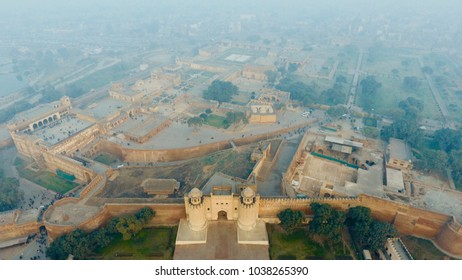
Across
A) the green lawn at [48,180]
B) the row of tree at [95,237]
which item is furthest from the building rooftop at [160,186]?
the green lawn at [48,180]

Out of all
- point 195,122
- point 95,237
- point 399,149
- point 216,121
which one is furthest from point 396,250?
point 216,121

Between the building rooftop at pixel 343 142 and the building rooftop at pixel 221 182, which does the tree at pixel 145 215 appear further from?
the building rooftop at pixel 343 142

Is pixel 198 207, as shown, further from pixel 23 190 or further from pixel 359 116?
pixel 359 116

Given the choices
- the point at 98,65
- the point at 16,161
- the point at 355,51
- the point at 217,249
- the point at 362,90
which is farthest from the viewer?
the point at 355,51

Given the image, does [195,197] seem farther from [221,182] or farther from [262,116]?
[262,116]

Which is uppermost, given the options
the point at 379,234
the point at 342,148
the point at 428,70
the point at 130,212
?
the point at 428,70

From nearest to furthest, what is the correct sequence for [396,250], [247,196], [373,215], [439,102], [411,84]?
1. [396,250]
2. [247,196]
3. [373,215]
4. [439,102]
5. [411,84]

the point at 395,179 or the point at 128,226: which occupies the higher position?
the point at 395,179

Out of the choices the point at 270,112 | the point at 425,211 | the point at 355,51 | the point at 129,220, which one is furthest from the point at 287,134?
the point at 355,51
